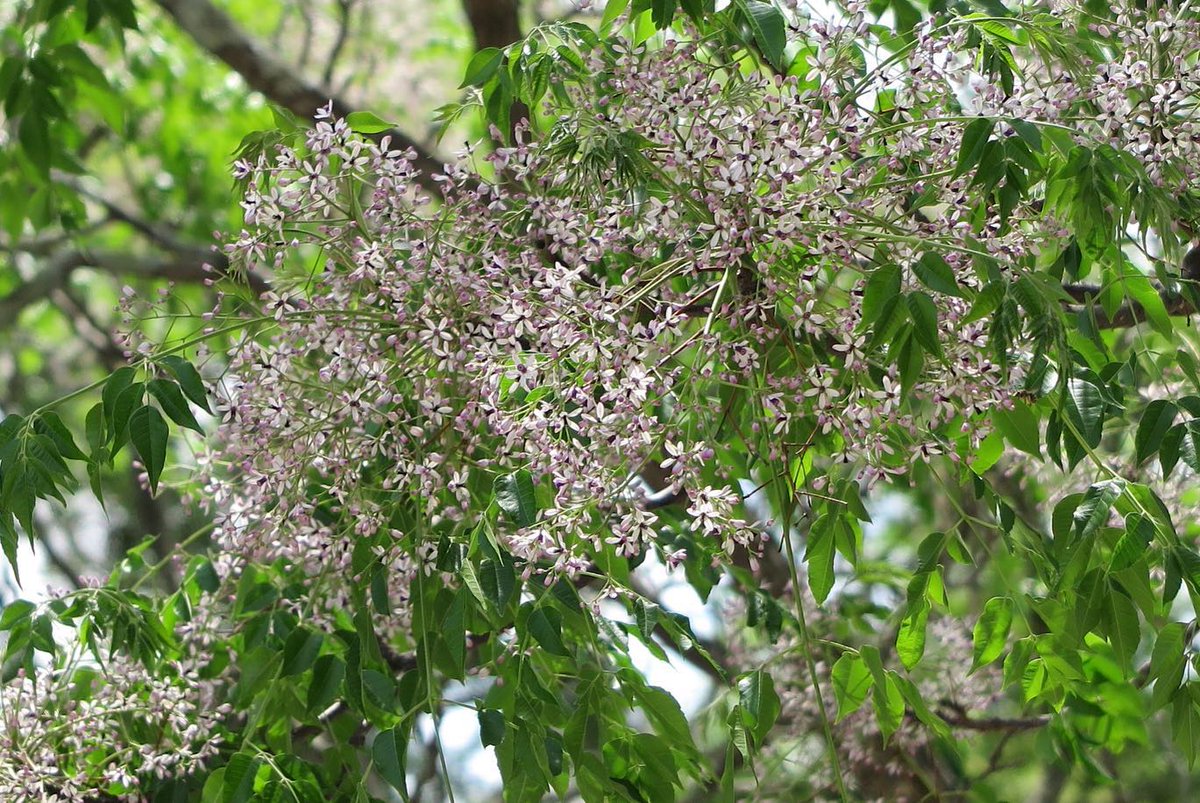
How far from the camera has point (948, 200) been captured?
1.71 m

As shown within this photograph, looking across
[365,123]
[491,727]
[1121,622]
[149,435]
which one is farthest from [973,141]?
[149,435]

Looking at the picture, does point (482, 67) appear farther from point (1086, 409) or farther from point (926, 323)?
point (1086, 409)

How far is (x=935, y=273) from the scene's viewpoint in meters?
1.48

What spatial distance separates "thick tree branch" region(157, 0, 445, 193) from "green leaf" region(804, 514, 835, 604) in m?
2.44

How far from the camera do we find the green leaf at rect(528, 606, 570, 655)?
1.71 m

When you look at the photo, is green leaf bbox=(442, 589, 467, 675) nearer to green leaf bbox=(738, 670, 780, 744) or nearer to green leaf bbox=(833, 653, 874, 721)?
green leaf bbox=(738, 670, 780, 744)

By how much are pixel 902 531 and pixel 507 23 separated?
3708mm

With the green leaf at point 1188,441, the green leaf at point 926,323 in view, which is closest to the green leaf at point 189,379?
the green leaf at point 926,323

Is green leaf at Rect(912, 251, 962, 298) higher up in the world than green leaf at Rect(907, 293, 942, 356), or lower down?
higher up

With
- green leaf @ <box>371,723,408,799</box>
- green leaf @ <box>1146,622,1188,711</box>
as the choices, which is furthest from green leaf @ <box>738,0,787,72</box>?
green leaf @ <box>371,723,408,799</box>

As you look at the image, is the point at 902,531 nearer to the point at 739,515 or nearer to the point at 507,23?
the point at 507,23

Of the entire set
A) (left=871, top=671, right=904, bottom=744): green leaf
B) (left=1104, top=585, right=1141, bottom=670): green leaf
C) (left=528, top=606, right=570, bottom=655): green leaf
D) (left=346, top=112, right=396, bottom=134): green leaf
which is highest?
(left=346, top=112, right=396, bottom=134): green leaf

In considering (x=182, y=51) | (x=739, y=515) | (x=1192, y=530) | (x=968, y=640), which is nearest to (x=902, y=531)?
(x=968, y=640)

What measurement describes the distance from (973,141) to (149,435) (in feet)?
3.41
